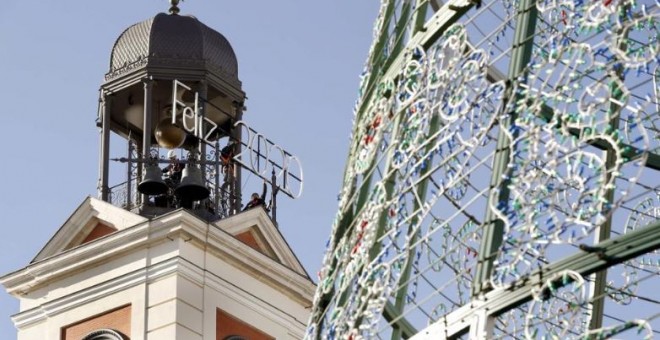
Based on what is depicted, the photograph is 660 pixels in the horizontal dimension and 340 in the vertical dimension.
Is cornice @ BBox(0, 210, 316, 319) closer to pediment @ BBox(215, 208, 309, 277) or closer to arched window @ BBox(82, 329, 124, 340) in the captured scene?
pediment @ BBox(215, 208, 309, 277)

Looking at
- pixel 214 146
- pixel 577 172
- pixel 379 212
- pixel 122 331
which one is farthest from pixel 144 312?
pixel 577 172

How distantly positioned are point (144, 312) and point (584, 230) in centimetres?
2836

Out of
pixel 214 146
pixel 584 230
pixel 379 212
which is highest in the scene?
pixel 214 146

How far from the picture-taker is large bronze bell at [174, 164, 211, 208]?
1737 inches

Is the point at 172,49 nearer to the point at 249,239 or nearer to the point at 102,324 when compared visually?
the point at 249,239

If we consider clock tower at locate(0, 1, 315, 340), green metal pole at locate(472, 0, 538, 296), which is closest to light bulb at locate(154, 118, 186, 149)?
clock tower at locate(0, 1, 315, 340)

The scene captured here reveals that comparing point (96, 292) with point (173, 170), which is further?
point (173, 170)

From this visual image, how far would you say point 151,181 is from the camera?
144ft

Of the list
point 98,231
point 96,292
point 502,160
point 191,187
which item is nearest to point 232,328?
point 96,292

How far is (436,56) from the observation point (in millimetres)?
18375

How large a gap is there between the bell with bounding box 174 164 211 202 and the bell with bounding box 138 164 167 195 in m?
0.47

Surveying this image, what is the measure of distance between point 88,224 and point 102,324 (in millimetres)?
1791

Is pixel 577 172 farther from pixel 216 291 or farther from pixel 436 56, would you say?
pixel 216 291

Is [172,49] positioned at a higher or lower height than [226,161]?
higher
